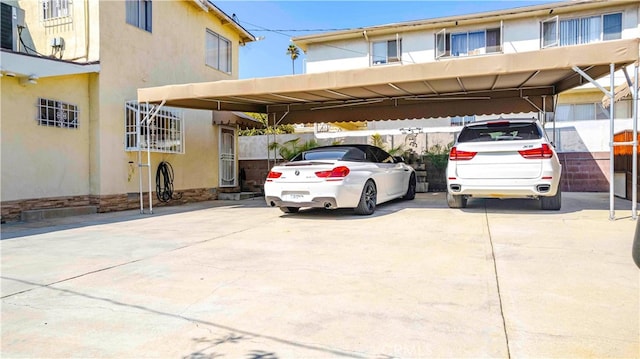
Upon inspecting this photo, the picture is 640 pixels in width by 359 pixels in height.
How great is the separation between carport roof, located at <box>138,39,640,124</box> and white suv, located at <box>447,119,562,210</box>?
106 cm

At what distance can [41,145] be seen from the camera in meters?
8.73

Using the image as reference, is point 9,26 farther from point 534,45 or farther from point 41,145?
point 534,45

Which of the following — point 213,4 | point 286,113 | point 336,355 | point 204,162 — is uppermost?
point 213,4

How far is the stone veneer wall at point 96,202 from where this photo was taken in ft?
26.9

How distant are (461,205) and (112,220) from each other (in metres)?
7.02

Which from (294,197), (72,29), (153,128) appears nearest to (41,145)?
(153,128)

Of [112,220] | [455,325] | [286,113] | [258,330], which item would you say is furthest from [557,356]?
[286,113]

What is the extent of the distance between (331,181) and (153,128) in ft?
20.2

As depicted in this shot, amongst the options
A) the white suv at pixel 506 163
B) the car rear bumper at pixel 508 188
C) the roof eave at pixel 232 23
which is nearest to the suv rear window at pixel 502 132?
the white suv at pixel 506 163

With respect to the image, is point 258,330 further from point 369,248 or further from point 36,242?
point 36,242

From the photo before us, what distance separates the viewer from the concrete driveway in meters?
2.57

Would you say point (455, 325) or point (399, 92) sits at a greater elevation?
point (399, 92)

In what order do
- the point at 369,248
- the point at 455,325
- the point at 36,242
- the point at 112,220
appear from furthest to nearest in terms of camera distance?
the point at 112,220, the point at 36,242, the point at 369,248, the point at 455,325

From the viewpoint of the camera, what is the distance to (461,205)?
8391 millimetres
